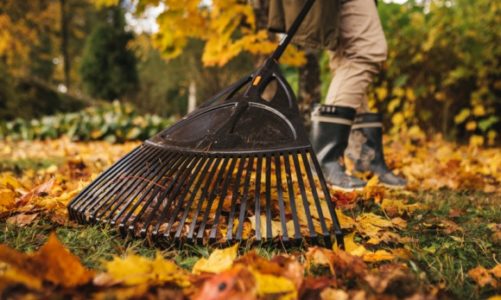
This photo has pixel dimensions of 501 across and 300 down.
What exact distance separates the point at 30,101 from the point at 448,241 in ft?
25.5

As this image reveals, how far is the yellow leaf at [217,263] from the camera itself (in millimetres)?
962

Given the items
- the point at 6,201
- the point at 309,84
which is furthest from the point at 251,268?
the point at 309,84

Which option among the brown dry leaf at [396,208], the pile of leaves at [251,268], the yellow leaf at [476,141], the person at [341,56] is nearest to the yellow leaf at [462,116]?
the yellow leaf at [476,141]

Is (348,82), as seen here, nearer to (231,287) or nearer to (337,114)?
(337,114)

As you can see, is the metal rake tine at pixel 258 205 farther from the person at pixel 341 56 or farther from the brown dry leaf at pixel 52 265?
the person at pixel 341 56

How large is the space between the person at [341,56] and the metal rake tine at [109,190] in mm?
944

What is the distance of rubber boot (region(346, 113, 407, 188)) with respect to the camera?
2.39 meters

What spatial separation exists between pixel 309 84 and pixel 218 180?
2.26 meters

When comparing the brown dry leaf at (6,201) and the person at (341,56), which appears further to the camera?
the person at (341,56)

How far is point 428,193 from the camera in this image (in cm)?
219

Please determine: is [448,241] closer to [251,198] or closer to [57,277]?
[251,198]

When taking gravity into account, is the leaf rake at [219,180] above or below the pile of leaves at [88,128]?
above

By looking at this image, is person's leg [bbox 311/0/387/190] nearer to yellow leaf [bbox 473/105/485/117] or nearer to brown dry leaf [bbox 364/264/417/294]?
brown dry leaf [bbox 364/264/417/294]

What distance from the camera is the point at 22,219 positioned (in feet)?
4.55
